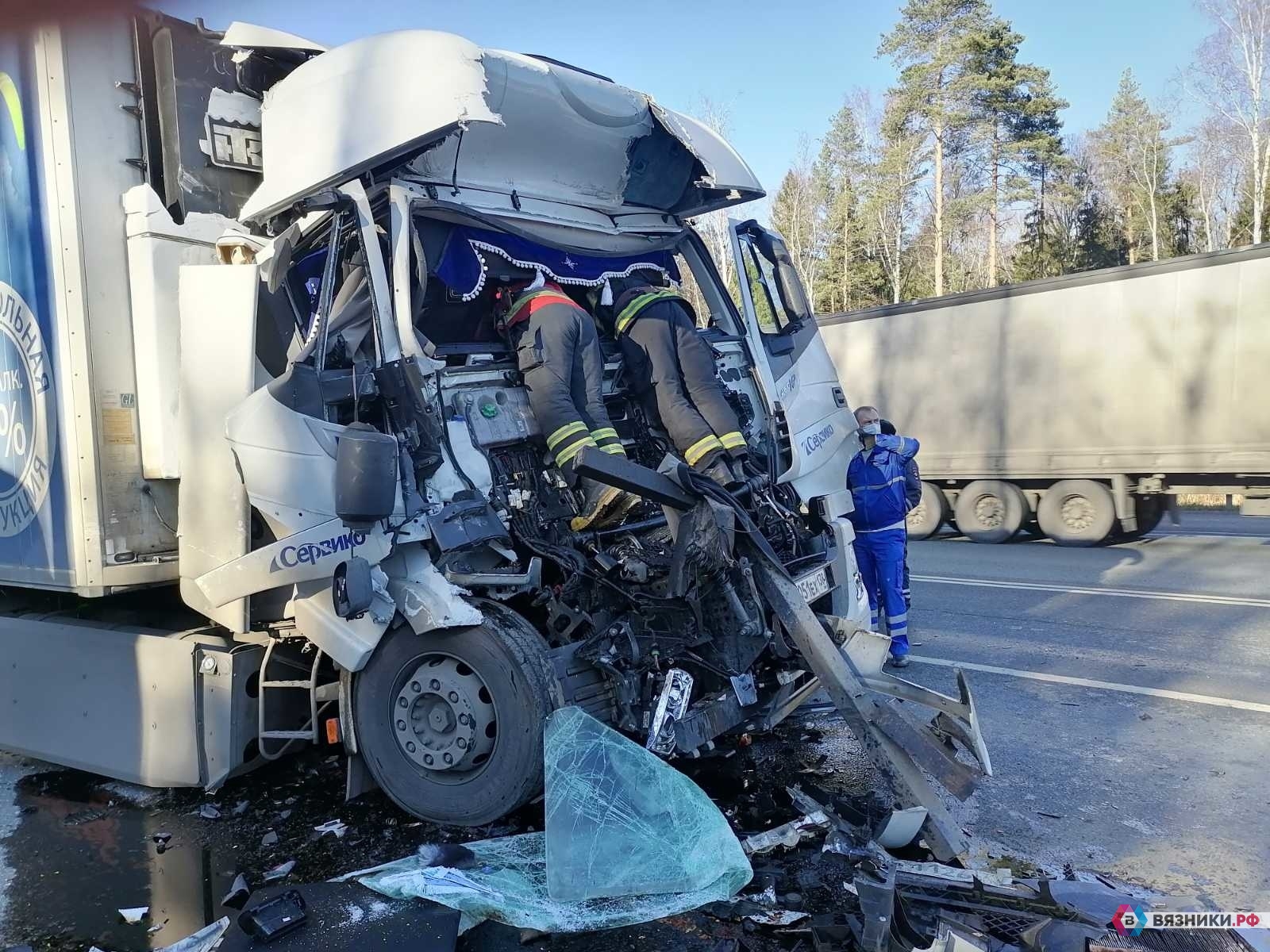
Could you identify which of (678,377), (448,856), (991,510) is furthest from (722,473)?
(991,510)

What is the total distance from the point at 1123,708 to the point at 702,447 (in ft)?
8.88

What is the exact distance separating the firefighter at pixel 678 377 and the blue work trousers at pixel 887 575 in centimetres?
181

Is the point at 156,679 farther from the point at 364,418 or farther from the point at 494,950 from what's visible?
the point at 494,950

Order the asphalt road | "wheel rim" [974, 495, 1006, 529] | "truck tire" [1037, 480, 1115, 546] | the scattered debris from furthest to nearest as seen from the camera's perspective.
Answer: "wheel rim" [974, 495, 1006, 529]
"truck tire" [1037, 480, 1115, 546]
the asphalt road
the scattered debris

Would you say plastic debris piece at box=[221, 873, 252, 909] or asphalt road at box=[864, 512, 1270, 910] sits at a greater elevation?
plastic debris piece at box=[221, 873, 252, 909]

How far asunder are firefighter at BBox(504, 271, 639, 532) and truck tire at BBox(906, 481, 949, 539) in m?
9.57

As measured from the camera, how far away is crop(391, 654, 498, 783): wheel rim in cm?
361

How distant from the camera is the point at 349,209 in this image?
13.0ft

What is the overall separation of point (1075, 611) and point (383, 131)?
6.37 meters

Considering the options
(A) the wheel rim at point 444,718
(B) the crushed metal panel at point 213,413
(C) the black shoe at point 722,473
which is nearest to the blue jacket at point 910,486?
(C) the black shoe at point 722,473

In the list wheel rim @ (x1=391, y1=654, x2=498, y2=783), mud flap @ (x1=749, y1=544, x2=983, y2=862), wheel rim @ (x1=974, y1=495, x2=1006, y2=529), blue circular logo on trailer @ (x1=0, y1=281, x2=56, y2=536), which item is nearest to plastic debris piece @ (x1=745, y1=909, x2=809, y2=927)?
mud flap @ (x1=749, y1=544, x2=983, y2=862)

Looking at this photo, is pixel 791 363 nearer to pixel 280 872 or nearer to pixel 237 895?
pixel 280 872

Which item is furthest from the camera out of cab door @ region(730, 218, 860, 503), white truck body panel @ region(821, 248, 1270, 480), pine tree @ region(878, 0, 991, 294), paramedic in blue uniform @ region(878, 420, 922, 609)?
pine tree @ region(878, 0, 991, 294)

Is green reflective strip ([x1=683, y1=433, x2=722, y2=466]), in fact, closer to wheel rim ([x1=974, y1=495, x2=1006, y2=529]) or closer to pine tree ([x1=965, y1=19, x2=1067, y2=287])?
wheel rim ([x1=974, y1=495, x2=1006, y2=529])
